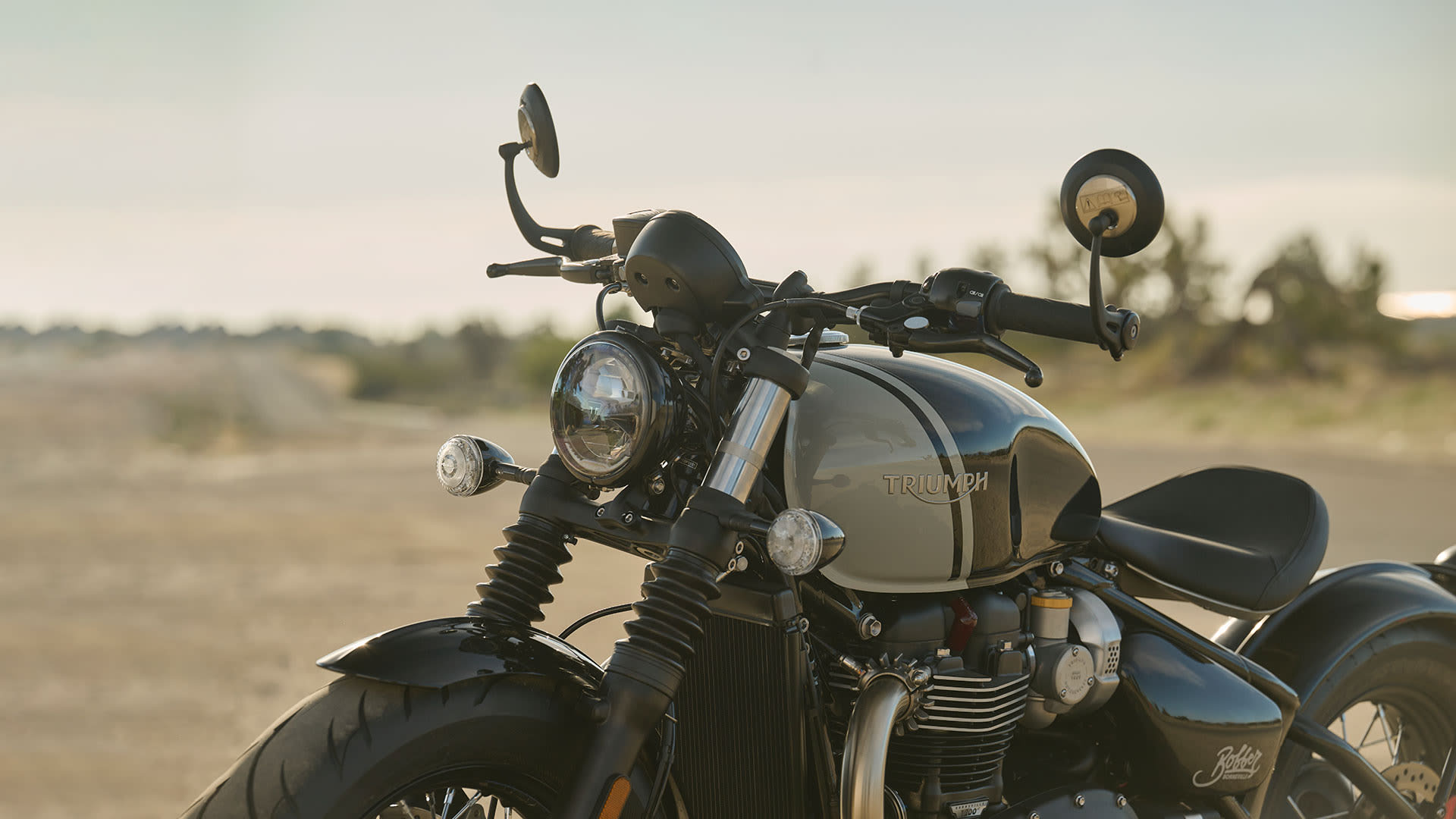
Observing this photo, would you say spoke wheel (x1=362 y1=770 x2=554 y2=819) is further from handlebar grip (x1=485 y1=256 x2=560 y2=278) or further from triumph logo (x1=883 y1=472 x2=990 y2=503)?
handlebar grip (x1=485 y1=256 x2=560 y2=278)

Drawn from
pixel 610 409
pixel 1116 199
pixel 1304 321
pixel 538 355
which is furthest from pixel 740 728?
pixel 538 355

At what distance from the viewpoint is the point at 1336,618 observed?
296cm

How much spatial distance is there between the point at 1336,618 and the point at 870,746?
1645 millimetres

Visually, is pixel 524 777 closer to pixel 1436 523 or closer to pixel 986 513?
pixel 986 513

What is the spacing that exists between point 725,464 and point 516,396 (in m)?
35.5

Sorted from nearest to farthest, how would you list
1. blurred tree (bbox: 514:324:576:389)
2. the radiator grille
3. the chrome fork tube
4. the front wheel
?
1. the front wheel
2. the chrome fork tube
3. the radiator grille
4. blurred tree (bbox: 514:324:576:389)

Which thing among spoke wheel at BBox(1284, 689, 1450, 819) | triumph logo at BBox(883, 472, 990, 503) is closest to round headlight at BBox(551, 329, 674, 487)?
triumph logo at BBox(883, 472, 990, 503)

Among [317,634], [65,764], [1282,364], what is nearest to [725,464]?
[65,764]

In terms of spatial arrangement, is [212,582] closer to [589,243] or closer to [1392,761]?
[589,243]

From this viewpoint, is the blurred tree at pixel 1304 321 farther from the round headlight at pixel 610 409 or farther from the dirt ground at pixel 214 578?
the round headlight at pixel 610 409

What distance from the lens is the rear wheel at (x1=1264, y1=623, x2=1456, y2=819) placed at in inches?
115

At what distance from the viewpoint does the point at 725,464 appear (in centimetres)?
184

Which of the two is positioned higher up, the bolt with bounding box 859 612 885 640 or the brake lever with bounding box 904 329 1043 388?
the brake lever with bounding box 904 329 1043 388

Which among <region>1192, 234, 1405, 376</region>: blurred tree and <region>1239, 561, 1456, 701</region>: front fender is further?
<region>1192, 234, 1405, 376</region>: blurred tree
